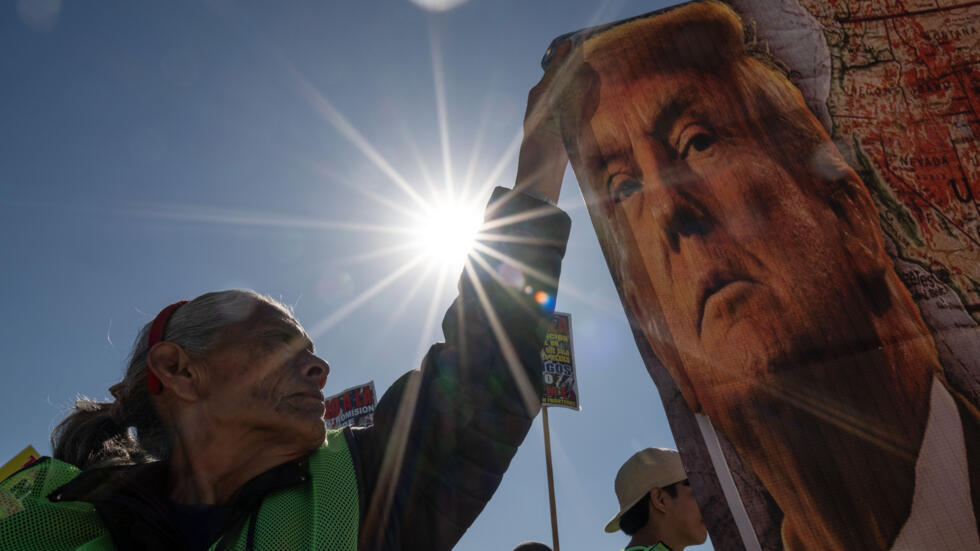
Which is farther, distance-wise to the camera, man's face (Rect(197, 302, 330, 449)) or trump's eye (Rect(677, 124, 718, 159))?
trump's eye (Rect(677, 124, 718, 159))

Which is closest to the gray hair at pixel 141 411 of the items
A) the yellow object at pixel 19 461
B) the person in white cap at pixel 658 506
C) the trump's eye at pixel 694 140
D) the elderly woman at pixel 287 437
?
the elderly woman at pixel 287 437

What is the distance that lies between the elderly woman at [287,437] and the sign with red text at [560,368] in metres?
6.65

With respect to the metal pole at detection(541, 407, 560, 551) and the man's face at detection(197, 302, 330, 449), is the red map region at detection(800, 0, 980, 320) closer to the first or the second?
the man's face at detection(197, 302, 330, 449)

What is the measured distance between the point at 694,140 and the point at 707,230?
30 cm

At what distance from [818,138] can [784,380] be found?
726 millimetres

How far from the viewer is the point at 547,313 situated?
130 centimetres

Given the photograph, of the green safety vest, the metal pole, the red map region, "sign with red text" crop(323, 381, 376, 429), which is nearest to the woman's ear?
the green safety vest

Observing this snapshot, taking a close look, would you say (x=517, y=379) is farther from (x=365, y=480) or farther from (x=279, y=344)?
(x=279, y=344)

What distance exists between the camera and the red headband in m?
1.41

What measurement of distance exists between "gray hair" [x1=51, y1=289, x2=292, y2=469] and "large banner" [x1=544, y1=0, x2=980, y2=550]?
44.4 inches

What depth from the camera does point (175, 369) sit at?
1.41m

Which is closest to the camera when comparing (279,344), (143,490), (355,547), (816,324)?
A: (355,547)

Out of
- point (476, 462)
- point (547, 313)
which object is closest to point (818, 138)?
point (547, 313)

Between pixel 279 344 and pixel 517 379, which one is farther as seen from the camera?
pixel 279 344
